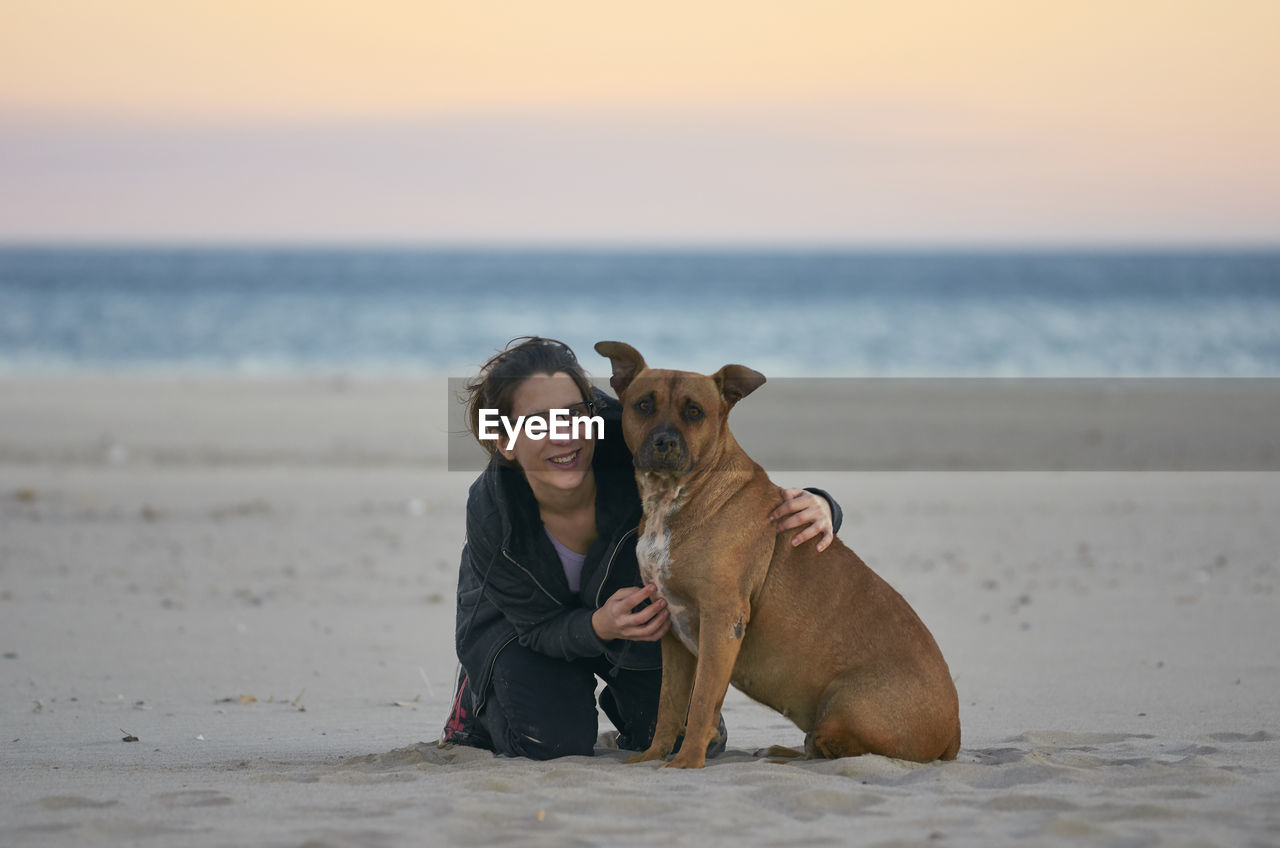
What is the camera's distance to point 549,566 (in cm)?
505

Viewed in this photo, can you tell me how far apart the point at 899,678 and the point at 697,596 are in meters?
0.76

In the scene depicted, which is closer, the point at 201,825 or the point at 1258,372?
the point at 201,825

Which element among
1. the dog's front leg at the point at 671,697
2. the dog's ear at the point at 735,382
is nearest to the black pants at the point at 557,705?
the dog's front leg at the point at 671,697

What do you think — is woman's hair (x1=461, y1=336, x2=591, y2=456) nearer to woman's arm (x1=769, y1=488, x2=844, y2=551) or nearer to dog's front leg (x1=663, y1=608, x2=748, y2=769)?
woman's arm (x1=769, y1=488, x2=844, y2=551)

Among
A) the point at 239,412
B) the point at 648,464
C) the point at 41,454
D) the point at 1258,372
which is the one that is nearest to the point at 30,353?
the point at 239,412

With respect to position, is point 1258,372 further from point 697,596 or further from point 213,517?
point 697,596

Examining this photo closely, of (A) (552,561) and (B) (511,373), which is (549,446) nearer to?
(B) (511,373)

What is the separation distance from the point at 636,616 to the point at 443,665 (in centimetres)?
250

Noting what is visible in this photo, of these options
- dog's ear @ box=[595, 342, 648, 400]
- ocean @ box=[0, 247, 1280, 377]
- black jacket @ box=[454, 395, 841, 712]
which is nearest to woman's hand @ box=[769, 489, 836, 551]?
black jacket @ box=[454, 395, 841, 712]

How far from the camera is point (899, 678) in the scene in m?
4.45

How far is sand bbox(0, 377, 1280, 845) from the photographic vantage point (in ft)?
12.0

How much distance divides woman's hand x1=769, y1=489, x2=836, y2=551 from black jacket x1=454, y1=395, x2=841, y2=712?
331 mm

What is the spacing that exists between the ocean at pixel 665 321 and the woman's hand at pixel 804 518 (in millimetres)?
5006

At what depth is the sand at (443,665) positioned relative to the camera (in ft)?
12.0
